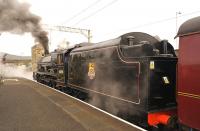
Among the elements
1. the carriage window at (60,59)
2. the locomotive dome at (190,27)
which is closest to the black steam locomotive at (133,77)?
the locomotive dome at (190,27)

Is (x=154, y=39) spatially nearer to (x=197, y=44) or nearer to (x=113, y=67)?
(x=113, y=67)

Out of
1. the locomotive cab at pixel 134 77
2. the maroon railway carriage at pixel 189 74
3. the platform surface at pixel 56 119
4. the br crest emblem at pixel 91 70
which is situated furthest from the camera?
the br crest emblem at pixel 91 70

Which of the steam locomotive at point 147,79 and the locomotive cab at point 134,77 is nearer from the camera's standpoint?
the steam locomotive at point 147,79

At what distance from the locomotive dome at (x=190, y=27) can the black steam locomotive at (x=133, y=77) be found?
1.68m

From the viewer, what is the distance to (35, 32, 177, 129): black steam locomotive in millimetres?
8695

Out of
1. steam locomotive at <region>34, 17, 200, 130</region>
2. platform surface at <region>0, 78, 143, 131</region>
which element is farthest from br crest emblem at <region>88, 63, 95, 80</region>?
platform surface at <region>0, 78, 143, 131</region>

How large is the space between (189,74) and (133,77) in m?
2.89

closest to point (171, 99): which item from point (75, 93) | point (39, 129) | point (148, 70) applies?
point (148, 70)

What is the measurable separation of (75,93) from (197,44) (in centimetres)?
1166

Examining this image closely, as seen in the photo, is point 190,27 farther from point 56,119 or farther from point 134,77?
point 56,119

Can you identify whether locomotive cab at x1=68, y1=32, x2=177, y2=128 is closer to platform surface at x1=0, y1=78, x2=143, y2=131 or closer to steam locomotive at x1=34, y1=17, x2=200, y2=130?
steam locomotive at x1=34, y1=17, x2=200, y2=130

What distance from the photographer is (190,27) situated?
6844 mm

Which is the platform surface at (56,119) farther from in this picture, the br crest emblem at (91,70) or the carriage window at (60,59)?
the carriage window at (60,59)

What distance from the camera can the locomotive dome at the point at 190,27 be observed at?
665 centimetres
